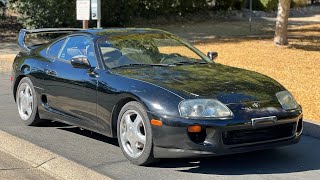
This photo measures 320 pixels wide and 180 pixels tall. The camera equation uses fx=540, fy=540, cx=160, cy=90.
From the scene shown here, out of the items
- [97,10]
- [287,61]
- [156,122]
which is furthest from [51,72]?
[287,61]

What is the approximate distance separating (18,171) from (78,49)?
6.24 ft

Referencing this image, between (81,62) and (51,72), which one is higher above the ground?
(81,62)

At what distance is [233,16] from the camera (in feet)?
117

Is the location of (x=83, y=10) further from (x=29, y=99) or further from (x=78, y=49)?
(x=78, y=49)

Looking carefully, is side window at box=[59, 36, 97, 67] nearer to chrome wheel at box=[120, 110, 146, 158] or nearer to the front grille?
chrome wheel at box=[120, 110, 146, 158]

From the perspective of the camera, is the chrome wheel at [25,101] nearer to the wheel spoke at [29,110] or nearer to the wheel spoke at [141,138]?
the wheel spoke at [29,110]

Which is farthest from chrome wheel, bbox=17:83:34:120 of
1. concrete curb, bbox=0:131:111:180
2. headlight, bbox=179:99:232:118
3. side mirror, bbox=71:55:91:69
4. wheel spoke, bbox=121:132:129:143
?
headlight, bbox=179:99:232:118

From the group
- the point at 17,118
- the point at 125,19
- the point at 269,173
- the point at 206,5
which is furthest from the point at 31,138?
the point at 206,5

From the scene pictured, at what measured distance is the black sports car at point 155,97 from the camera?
5.11 metres

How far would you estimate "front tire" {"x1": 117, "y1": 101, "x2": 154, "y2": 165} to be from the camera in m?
5.32

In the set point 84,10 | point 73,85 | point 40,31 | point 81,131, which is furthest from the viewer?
point 84,10

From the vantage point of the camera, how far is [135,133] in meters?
5.52

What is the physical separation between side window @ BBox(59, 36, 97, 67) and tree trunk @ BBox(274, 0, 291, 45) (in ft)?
41.1

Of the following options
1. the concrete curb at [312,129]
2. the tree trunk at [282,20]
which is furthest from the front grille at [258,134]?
the tree trunk at [282,20]
